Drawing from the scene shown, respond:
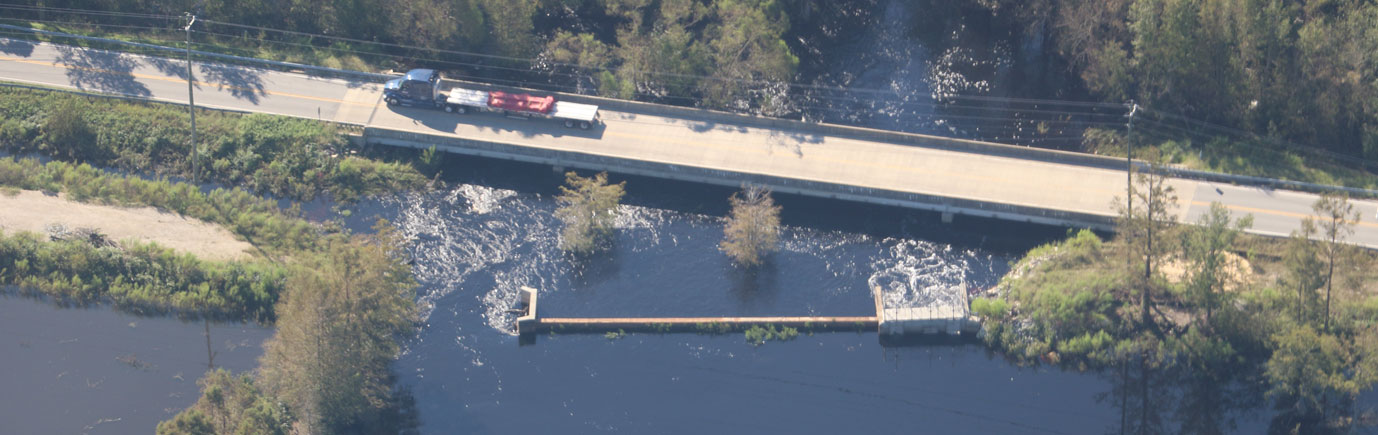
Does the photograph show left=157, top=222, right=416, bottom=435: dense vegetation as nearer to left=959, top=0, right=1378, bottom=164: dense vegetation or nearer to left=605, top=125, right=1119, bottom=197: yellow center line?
left=605, top=125, right=1119, bottom=197: yellow center line

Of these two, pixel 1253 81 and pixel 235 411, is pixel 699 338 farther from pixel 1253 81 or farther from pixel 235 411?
pixel 1253 81

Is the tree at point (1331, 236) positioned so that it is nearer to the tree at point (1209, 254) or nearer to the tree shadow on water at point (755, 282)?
the tree at point (1209, 254)

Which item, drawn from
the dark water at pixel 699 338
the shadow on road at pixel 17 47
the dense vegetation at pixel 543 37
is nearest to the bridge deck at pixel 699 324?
the dark water at pixel 699 338

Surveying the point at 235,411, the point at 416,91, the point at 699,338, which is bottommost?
the point at 235,411

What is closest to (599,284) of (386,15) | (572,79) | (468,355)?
(468,355)

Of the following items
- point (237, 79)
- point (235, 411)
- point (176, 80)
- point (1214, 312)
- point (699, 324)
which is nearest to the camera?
point (235, 411)

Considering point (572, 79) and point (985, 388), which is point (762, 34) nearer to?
point (572, 79)

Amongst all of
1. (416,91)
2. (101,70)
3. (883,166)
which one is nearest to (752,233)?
(883,166)
